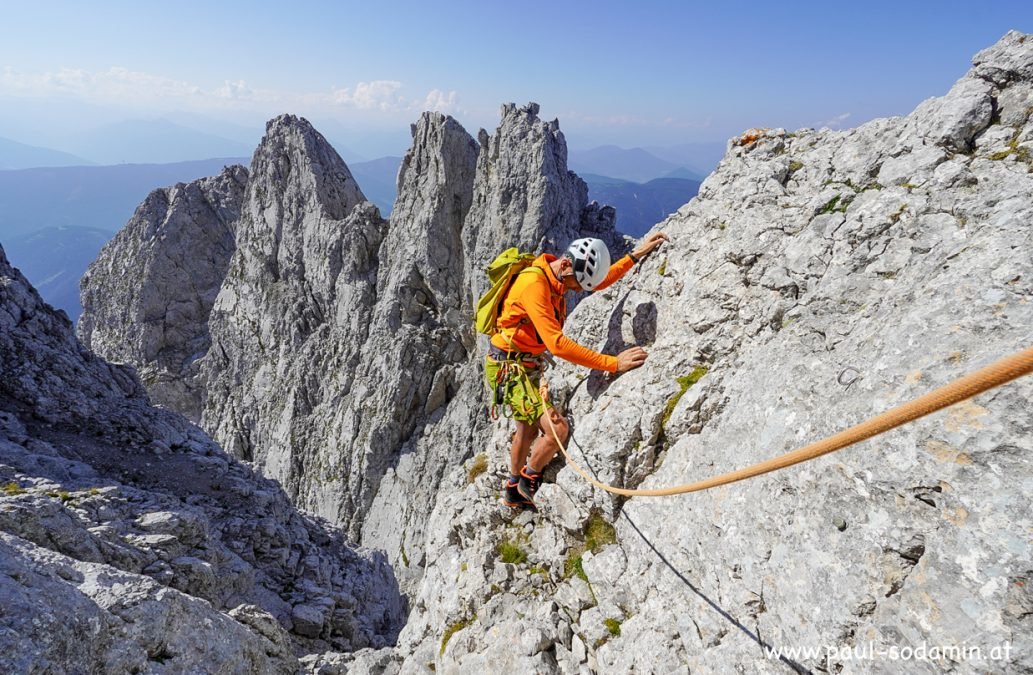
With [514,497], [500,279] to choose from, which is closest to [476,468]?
[514,497]

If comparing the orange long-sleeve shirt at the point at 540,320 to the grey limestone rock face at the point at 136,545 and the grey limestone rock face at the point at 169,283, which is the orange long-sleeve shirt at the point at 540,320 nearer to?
the grey limestone rock face at the point at 136,545

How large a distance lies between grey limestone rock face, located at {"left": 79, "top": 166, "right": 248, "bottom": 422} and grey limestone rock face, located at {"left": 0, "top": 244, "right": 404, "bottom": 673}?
52.2 metres

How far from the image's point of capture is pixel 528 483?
A: 875 centimetres

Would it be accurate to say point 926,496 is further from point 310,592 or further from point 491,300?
point 310,592

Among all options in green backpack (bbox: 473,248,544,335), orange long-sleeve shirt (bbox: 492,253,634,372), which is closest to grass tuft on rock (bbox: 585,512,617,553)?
orange long-sleeve shirt (bbox: 492,253,634,372)

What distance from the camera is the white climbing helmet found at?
816 centimetres

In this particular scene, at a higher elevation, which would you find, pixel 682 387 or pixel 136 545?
pixel 682 387

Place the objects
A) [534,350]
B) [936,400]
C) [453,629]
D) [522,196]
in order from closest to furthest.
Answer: [936,400] < [453,629] < [534,350] < [522,196]

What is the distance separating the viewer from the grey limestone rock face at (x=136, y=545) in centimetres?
515

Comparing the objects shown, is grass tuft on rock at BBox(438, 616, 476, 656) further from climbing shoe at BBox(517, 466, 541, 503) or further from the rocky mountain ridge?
climbing shoe at BBox(517, 466, 541, 503)

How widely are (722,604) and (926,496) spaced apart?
2.21 metres

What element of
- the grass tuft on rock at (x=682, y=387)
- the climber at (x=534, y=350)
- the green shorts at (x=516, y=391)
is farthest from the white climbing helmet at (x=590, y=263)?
Result: the grass tuft on rock at (x=682, y=387)

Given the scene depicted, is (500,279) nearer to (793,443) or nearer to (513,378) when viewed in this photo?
(513,378)

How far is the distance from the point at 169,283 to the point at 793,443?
A: 79.0 meters
